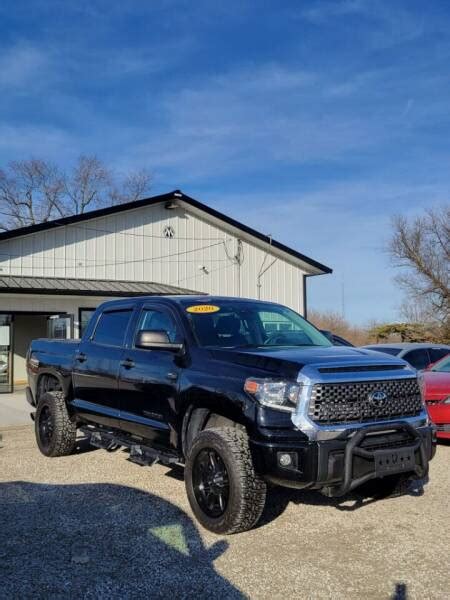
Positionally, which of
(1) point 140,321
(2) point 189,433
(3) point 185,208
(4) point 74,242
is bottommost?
(2) point 189,433

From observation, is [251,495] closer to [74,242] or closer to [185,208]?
[74,242]

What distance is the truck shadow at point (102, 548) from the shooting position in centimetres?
386

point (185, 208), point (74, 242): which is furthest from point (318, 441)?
point (185, 208)

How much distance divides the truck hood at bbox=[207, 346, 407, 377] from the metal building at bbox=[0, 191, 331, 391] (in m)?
12.6

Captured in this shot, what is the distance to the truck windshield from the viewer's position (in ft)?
18.8

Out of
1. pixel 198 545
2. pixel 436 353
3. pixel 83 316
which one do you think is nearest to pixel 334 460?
pixel 198 545

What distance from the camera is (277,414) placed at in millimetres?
4551

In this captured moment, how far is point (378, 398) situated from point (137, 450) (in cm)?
252

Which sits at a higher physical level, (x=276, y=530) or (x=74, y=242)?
(x=74, y=242)

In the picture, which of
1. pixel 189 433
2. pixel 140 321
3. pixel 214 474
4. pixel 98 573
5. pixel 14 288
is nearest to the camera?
pixel 98 573

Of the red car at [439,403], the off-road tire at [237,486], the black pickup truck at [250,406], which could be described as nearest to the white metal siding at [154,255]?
the red car at [439,403]

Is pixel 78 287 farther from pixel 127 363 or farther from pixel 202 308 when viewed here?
pixel 202 308

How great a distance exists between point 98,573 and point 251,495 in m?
1.26

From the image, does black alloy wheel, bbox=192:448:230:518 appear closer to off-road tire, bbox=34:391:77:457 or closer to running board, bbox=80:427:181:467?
running board, bbox=80:427:181:467
